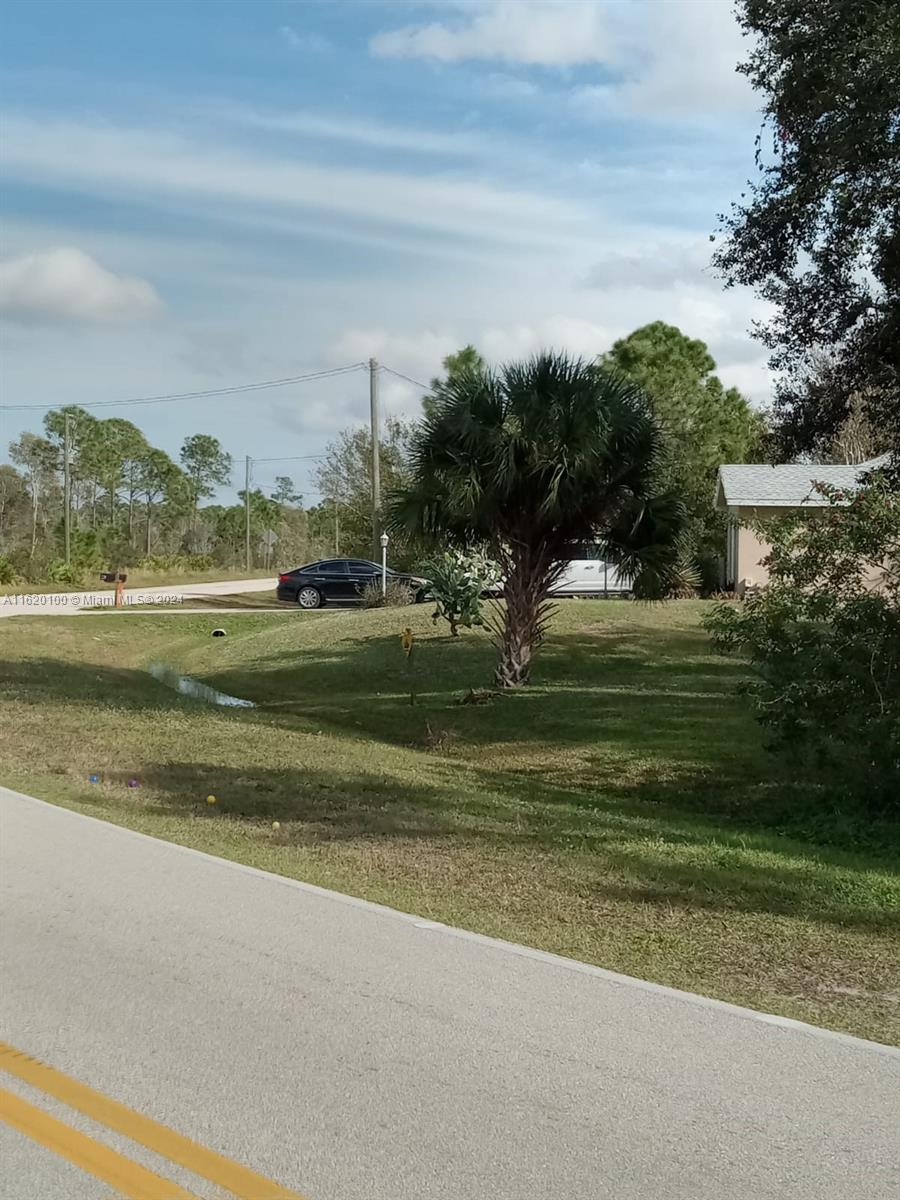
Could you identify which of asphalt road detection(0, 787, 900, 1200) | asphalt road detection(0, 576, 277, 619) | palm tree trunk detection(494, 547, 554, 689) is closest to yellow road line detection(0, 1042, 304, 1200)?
asphalt road detection(0, 787, 900, 1200)

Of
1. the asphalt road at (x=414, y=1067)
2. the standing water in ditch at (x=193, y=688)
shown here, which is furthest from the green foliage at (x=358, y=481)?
the asphalt road at (x=414, y=1067)

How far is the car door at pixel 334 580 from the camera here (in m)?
37.9

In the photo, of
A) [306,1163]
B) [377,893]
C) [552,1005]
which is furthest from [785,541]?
[306,1163]

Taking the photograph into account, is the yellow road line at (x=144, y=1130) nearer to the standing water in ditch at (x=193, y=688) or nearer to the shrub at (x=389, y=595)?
the standing water in ditch at (x=193, y=688)

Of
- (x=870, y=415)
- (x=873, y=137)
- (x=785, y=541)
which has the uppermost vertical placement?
(x=873, y=137)

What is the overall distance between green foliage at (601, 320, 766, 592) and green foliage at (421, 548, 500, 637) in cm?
1771

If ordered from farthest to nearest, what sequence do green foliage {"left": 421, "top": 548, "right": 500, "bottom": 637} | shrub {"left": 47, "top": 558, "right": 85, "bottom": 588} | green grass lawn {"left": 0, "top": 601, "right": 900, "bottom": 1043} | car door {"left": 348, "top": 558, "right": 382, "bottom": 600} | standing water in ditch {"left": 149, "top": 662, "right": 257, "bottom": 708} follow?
shrub {"left": 47, "top": 558, "right": 85, "bottom": 588}
car door {"left": 348, "top": 558, "right": 382, "bottom": 600}
green foliage {"left": 421, "top": 548, "right": 500, "bottom": 637}
standing water in ditch {"left": 149, "top": 662, "right": 257, "bottom": 708}
green grass lawn {"left": 0, "top": 601, "right": 900, "bottom": 1043}

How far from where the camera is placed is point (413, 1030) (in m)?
4.75

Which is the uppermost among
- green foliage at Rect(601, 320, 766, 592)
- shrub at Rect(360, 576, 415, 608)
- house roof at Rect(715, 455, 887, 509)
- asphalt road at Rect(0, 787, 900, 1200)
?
green foliage at Rect(601, 320, 766, 592)

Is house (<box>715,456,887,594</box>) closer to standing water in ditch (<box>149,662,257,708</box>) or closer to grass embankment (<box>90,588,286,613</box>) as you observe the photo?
grass embankment (<box>90,588,286,613</box>)

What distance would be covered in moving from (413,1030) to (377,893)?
93.4 inches

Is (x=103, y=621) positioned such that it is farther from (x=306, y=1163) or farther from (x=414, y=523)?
(x=306, y=1163)

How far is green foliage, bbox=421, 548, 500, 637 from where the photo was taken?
23.8 m

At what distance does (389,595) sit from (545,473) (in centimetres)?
1786
